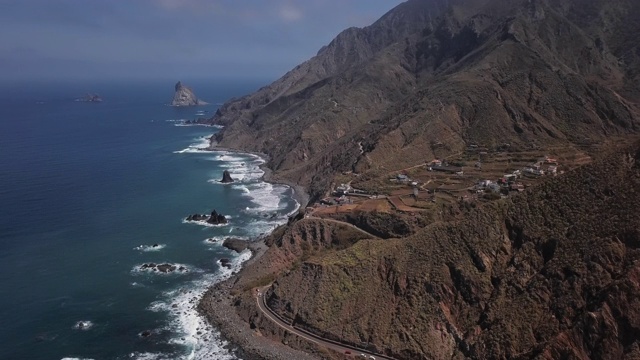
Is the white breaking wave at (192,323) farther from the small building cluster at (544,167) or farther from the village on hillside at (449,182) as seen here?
the small building cluster at (544,167)

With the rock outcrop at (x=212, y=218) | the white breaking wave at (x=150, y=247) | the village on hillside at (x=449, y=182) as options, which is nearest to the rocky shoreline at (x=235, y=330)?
the white breaking wave at (x=150, y=247)

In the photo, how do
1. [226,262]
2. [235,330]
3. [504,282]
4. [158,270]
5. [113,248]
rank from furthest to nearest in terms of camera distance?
[113,248] → [226,262] → [158,270] → [235,330] → [504,282]

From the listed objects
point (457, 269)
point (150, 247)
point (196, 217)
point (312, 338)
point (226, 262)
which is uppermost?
point (457, 269)

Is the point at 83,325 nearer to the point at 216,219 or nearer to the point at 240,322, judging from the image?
the point at 240,322

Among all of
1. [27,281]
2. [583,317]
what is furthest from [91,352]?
[583,317]


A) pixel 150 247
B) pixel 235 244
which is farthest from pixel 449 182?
pixel 150 247

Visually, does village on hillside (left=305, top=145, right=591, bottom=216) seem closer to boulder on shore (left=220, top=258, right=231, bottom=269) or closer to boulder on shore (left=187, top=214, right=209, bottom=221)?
boulder on shore (left=220, top=258, right=231, bottom=269)

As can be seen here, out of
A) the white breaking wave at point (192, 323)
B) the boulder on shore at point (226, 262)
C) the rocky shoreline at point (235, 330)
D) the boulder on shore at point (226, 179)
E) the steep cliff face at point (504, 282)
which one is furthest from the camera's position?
the boulder on shore at point (226, 179)
